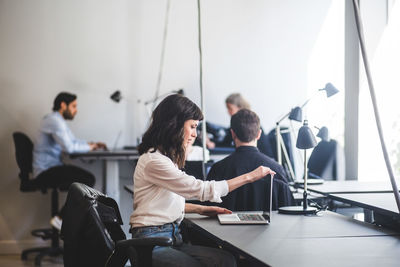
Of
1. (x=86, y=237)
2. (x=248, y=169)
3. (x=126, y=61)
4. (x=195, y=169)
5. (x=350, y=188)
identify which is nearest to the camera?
(x=86, y=237)

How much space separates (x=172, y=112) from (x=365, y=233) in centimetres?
87

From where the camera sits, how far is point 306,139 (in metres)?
2.46

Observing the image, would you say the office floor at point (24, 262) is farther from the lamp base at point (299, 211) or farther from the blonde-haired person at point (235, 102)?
the lamp base at point (299, 211)

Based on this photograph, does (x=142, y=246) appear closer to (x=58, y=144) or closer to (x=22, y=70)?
(x=58, y=144)

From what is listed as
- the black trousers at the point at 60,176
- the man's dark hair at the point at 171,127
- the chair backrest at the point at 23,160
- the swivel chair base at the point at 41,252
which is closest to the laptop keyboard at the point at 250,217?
the man's dark hair at the point at 171,127

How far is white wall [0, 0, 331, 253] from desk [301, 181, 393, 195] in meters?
2.57

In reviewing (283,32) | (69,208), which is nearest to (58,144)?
(283,32)

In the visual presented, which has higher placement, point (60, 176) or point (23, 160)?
point (23, 160)

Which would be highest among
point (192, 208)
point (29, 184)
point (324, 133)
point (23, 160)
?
point (324, 133)

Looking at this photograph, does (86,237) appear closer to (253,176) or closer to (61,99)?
(253,176)

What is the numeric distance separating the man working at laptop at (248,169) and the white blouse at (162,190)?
494 millimetres

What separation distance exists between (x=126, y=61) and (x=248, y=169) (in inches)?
120

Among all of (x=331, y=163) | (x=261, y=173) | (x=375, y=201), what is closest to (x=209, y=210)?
(x=261, y=173)

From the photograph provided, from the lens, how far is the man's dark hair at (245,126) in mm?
2908
